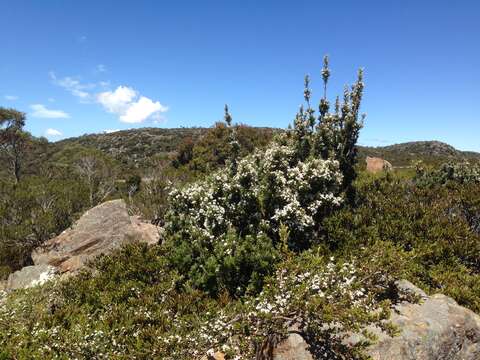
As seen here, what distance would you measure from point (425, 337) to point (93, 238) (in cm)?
1274

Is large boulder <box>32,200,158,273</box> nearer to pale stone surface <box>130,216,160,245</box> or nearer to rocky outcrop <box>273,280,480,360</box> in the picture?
pale stone surface <box>130,216,160,245</box>

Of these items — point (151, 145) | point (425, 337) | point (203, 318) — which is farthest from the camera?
point (151, 145)

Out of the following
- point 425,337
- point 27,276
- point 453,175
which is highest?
point 453,175

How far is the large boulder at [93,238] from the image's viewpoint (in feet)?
44.7

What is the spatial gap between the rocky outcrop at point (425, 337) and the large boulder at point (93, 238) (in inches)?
358

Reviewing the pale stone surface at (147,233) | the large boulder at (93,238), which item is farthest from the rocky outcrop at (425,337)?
the large boulder at (93,238)

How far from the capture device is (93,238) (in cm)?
1435

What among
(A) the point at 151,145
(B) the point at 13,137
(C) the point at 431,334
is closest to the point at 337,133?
(C) the point at 431,334

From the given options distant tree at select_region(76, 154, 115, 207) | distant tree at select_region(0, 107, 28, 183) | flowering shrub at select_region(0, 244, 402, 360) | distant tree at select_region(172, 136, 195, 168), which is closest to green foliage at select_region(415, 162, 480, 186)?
flowering shrub at select_region(0, 244, 402, 360)

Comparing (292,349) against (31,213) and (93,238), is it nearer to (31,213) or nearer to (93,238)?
(93,238)

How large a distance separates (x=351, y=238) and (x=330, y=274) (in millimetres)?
3446

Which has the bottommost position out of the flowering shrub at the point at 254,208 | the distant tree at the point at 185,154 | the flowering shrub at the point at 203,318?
the flowering shrub at the point at 203,318

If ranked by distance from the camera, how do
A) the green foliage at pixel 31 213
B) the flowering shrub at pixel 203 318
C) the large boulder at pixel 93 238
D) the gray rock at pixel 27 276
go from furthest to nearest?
the green foliage at pixel 31 213 < the large boulder at pixel 93 238 < the gray rock at pixel 27 276 < the flowering shrub at pixel 203 318

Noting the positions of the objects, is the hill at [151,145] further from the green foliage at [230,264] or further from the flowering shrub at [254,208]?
the green foliage at [230,264]
